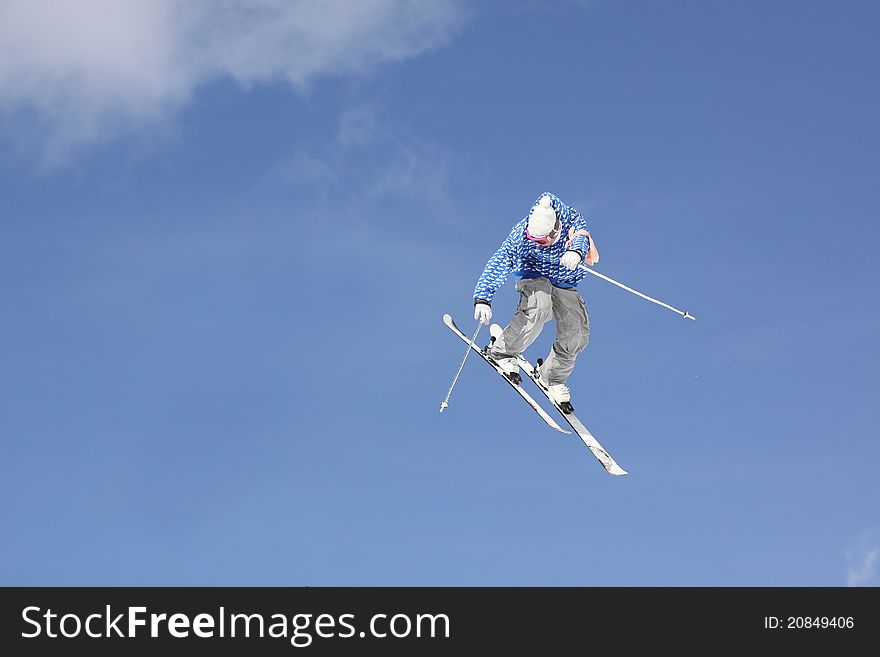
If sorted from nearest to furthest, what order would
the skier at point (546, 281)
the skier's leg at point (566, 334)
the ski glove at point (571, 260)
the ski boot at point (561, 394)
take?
the ski glove at point (571, 260) → the skier at point (546, 281) → the skier's leg at point (566, 334) → the ski boot at point (561, 394)

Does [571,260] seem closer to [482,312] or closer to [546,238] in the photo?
[546,238]

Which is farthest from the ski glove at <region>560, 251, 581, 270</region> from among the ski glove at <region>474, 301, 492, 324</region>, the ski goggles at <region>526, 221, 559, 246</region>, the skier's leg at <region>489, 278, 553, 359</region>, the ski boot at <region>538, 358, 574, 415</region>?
the ski boot at <region>538, 358, 574, 415</region>

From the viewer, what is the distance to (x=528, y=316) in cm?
1992

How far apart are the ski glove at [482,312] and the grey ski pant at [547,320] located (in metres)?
0.65

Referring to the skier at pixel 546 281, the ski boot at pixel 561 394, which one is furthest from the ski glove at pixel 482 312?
the ski boot at pixel 561 394

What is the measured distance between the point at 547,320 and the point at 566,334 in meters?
0.46

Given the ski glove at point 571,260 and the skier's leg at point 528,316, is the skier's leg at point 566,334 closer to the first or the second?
the skier's leg at point 528,316

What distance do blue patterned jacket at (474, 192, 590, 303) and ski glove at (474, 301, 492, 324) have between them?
0.31ft

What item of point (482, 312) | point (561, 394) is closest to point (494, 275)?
point (482, 312)

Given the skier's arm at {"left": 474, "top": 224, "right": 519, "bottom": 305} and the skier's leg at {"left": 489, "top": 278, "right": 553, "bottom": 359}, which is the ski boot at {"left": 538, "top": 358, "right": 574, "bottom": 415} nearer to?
the skier's leg at {"left": 489, "top": 278, "right": 553, "bottom": 359}

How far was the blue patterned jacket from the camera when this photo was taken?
19125mm

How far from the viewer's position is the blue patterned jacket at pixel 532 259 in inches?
753

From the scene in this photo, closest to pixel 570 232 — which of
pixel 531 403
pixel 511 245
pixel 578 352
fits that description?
pixel 511 245
